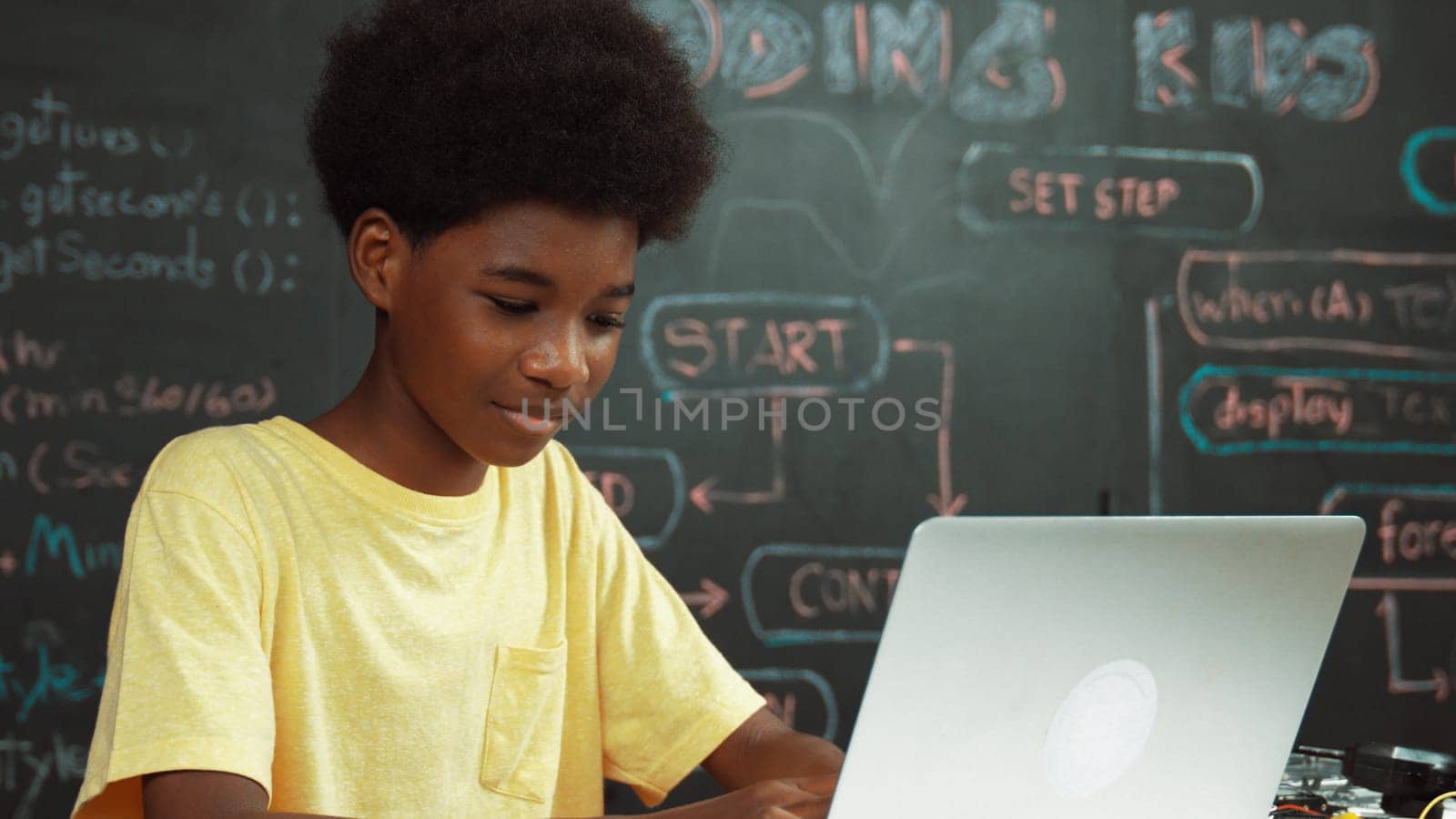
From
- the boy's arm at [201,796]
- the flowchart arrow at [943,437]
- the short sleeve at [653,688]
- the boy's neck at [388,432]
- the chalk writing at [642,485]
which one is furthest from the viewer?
the flowchart arrow at [943,437]

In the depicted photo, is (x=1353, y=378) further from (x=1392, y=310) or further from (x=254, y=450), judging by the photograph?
(x=254, y=450)

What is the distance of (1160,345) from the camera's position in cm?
278

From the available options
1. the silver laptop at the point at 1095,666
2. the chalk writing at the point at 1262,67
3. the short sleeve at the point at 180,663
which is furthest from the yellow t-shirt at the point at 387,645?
the chalk writing at the point at 1262,67

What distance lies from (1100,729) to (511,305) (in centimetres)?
49

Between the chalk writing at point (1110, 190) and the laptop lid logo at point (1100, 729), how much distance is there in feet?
6.38

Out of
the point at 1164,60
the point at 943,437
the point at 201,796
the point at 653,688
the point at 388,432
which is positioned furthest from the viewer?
the point at 1164,60

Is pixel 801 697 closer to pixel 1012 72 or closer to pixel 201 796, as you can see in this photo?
pixel 1012 72

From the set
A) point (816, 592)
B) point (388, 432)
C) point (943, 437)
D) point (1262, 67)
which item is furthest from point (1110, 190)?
point (388, 432)

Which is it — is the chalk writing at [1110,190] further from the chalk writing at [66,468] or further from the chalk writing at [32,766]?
the chalk writing at [32,766]

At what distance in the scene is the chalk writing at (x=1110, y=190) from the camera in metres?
2.72

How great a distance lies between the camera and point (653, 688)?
4.15ft

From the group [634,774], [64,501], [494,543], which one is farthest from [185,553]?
[64,501]

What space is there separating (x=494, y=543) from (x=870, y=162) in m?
1.63

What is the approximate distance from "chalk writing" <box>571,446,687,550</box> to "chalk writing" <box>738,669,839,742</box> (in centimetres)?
29
